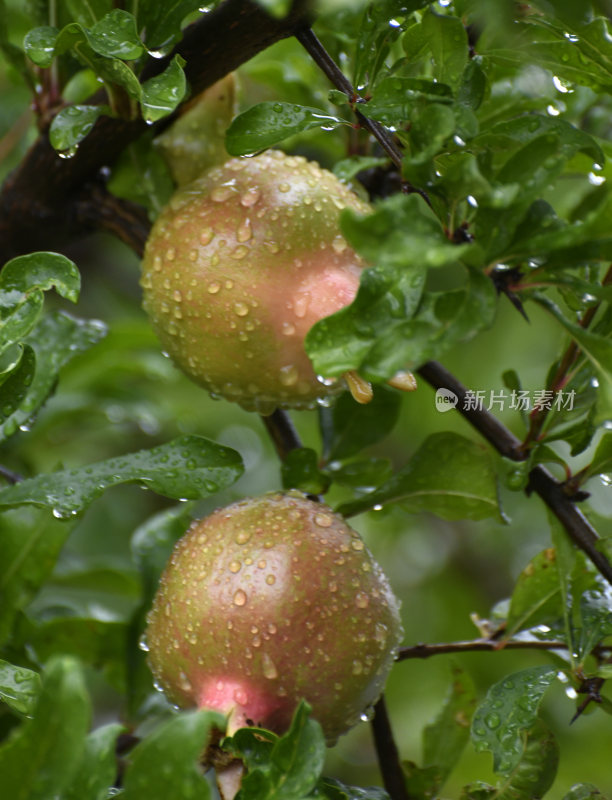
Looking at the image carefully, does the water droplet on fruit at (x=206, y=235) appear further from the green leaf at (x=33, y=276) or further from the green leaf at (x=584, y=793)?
the green leaf at (x=584, y=793)

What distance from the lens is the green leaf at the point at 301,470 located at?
31.0 inches

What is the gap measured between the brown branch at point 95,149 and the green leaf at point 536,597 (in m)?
0.51

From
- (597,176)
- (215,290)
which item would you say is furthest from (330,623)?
(597,176)

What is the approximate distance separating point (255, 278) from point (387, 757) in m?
0.44

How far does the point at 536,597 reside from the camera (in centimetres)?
82

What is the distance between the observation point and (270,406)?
0.76m

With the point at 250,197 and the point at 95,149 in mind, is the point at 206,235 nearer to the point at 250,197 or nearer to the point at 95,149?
the point at 250,197

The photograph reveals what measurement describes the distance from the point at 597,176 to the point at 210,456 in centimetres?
40

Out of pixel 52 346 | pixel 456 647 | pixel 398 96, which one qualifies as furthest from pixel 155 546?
pixel 398 96

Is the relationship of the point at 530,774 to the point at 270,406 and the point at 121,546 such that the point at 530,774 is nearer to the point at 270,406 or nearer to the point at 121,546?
the point at 270,406

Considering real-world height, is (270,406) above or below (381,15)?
below

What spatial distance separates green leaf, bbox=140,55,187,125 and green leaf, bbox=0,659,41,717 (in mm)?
402

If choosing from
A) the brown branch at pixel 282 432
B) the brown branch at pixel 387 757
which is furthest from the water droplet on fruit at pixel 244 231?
the brown branch at pixel 387 757

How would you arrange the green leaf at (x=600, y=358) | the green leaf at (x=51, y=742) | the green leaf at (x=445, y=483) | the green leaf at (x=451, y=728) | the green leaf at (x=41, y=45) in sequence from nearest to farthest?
the green leaf at (x=51, y=742), the green leaf at (x=600, y=358), the green leaf at (x=41, y=45), the green leaf at (x=445, y=483), the green leaf at (x=451, y=728)
